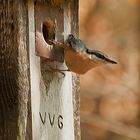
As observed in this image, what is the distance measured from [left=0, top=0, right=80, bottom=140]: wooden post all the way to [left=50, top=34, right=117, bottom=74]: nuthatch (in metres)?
0.06

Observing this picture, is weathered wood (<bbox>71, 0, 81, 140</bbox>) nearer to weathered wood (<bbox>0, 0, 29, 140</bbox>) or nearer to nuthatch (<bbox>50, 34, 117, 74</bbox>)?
nuthatch (<bbox>50, 34, 117, 74</bbox>)

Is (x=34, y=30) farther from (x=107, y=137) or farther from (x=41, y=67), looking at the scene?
(x=107, y=137)

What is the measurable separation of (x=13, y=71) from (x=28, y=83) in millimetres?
82

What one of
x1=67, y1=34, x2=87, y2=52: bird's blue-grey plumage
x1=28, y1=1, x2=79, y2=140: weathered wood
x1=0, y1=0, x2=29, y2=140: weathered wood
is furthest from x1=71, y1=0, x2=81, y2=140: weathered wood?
x1=0, y1=0, x2=29, y2=140: weathered wood

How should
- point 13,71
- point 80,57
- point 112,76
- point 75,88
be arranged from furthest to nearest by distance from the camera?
1. point 112,76
2. point 75,88
3. point 80,57
4. point 13,71

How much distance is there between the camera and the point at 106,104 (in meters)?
6.55

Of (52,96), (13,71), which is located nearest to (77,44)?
(52,96)

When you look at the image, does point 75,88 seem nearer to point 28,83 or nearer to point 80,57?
point 80,57

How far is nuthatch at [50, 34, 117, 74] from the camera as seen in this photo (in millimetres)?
3057

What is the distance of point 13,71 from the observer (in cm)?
283

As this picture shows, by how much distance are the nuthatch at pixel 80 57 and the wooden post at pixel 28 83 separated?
6cm

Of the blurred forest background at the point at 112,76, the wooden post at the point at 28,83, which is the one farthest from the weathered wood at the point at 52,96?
the blurred forest background at the point at 112,76

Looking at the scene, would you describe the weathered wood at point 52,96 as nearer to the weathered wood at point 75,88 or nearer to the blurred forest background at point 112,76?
the weathered wood at point 75,88

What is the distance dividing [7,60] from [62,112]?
0.43 metres
